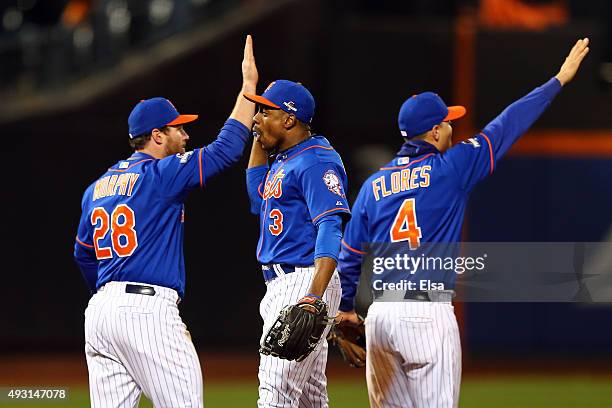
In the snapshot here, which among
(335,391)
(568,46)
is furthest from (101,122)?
(568,46)

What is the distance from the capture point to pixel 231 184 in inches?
519

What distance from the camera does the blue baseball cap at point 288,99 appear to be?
5.19 metres

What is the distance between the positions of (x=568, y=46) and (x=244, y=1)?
4.17 m

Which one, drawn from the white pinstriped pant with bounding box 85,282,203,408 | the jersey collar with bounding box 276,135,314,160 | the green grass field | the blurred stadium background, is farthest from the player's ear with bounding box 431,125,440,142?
the blurred stadium background

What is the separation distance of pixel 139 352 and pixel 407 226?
1.43m

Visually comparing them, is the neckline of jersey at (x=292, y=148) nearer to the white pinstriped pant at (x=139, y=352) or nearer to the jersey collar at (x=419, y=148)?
the jersey collar at (x=419, y=148)

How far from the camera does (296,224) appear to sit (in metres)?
5.07

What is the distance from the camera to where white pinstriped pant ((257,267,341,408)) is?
4.89 metres

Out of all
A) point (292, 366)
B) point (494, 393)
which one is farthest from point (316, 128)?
point (292, 366)

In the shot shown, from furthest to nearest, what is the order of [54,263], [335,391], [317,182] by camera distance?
1. [54,263]
2. [335,391]
3. [317,182]

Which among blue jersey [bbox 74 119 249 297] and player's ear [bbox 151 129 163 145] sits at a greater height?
player's ear [bbox 151 129 163 145]

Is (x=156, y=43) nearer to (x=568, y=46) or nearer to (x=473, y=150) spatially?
(x=568, y=46)

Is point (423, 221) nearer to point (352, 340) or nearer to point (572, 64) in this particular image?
point (352, 340)

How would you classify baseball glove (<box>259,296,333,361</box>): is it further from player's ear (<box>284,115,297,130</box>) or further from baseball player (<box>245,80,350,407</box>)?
player's ear (<box>284,115,297,130</box>)
